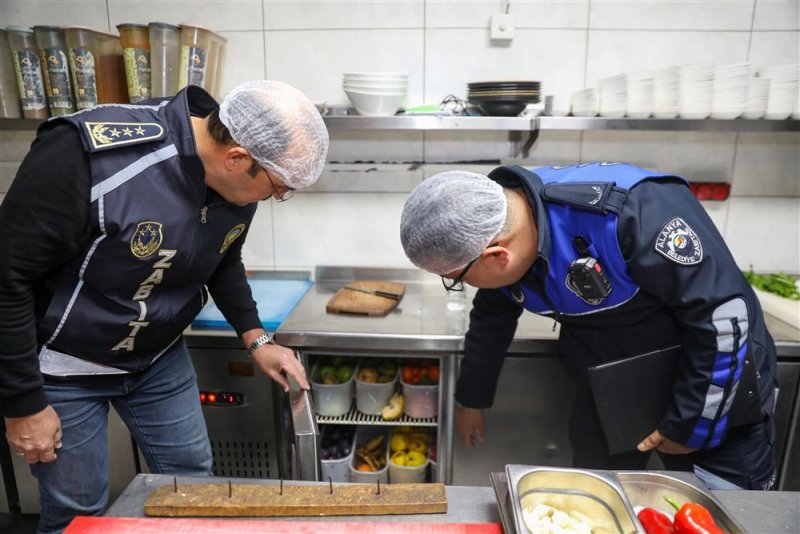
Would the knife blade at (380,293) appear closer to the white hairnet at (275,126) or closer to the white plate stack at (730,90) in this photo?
the white hairnet at (275,126)

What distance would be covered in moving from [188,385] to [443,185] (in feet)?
2.78

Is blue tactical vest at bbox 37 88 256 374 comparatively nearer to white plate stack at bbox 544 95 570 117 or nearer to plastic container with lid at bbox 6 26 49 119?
plastic container with lid at bbox 6 26 49 119

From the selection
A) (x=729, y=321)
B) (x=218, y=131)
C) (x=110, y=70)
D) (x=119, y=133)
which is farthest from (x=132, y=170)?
(x=729, y=321)

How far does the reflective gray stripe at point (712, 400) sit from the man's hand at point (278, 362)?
88 cm

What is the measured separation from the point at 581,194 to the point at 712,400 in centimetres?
49

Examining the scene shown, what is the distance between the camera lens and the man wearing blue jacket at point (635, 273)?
3.31 feet

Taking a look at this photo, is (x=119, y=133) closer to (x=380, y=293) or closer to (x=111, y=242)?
(x=111, y=242)

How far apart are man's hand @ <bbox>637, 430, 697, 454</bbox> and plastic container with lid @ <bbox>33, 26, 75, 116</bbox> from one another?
1957 mm

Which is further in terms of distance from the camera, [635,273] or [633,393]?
[633,393]

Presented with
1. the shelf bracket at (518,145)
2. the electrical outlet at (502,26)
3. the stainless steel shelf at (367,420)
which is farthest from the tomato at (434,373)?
the electrical outlet at (502,26)

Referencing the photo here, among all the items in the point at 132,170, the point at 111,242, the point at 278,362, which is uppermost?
the point at 132,170

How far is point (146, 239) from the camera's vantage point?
3.46ft

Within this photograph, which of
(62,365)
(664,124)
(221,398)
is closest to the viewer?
(62,365)

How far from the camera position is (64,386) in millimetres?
1155
